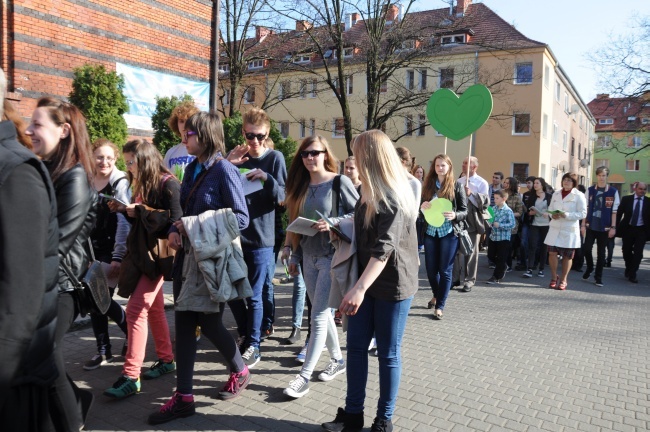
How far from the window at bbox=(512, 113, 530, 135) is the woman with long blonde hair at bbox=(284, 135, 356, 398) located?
34534 mm

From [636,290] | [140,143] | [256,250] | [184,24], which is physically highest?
[184,24]

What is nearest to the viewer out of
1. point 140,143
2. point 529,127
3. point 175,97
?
point 140,143

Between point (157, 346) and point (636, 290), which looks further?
point (636, 290)

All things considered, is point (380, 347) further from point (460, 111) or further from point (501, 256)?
point (501, 256)

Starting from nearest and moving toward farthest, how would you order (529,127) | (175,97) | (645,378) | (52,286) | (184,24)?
(52,286)
(645,378)
(175,97)
(184,24)
(529,127)

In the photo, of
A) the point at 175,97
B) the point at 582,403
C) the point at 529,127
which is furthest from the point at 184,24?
the point at 529,127

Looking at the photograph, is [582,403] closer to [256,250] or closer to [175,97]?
[256,250]

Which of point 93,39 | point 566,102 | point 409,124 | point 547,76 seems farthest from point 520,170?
point 93,39

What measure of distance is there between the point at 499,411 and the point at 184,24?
12.4 meters

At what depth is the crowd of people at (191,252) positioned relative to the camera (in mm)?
1768

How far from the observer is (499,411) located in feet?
13.3

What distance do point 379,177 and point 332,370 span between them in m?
1.98

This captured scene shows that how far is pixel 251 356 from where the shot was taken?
489 cm

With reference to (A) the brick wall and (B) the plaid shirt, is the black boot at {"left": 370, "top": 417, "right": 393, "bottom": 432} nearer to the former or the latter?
(B) the plaid shirt
